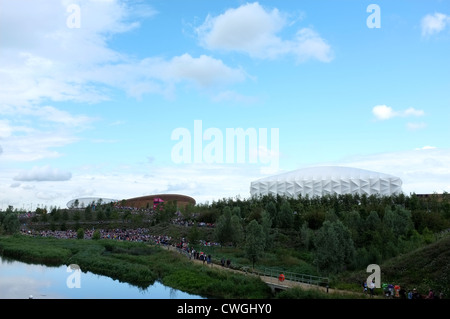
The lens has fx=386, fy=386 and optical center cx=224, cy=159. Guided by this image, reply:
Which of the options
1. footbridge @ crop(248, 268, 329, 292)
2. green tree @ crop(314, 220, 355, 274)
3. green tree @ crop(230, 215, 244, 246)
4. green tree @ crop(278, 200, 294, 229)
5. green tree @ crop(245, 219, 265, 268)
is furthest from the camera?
green tree @ crop(278, 200, 294, 229)

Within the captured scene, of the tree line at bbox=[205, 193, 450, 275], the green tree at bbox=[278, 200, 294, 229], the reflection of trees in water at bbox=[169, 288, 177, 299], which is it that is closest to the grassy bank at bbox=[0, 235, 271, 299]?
the reflection of trees in water at bbox=[169, 288, 177, 299]

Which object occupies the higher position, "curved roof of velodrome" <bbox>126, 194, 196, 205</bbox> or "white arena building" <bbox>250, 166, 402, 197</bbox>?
"white arena building" <bbox>250, 166, 402, 197</bbox>

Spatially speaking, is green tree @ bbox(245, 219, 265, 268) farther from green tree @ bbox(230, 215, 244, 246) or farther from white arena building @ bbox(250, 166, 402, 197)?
white arena building @ bbox(250, 166, 402, 197)

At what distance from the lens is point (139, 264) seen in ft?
123

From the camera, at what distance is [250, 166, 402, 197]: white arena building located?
378 ft

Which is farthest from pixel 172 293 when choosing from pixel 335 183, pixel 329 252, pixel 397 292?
pixel 335 183

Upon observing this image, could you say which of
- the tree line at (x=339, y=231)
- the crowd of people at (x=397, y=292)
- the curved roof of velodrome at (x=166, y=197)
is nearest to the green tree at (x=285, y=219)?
the tree line at (x=339, y=231)

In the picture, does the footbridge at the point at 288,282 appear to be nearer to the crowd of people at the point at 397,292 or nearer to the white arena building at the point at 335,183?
the crowd of people at the point at 397,292

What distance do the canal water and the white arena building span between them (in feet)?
266

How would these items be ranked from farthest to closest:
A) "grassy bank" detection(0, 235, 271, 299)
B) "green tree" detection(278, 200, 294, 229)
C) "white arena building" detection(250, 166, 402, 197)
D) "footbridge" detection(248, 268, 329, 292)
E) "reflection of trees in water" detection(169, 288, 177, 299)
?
"white arena building" detection(250, 166, 402, 197) → "green tree" detection(278, 200, 294, 229) → "reflection of trees in water" detection(169, 288, 177, 299) → "grassy bank" detection(0, 235, 271, 299) → "footbridge" detection(248, 268, 329, 292)

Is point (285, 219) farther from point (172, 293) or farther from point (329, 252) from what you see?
point (172, 293)

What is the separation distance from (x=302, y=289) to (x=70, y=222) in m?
68.6

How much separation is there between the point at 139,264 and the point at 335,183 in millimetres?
88558
